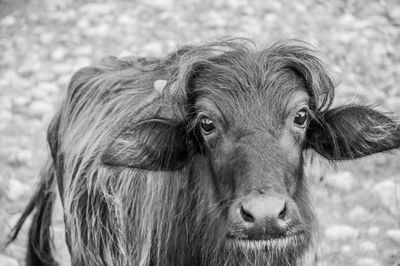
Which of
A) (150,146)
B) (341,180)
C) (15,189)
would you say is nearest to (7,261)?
(15,189)

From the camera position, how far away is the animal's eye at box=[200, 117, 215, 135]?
14.8ft

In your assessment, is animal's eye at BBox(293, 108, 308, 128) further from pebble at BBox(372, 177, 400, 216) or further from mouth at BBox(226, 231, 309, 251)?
pebble at BBox(372, 177, 400, 216)

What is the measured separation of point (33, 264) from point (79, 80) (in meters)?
1.81

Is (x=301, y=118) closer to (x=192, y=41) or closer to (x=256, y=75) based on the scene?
(x=256, y=75)

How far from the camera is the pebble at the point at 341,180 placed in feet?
24.8

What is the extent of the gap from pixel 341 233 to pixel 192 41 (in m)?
3.94

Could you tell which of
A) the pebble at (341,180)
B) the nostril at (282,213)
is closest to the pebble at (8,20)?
the pebble at (341,180)

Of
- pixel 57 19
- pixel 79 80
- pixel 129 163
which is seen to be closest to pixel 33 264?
pixel 79 80

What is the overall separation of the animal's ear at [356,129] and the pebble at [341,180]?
2.66 m

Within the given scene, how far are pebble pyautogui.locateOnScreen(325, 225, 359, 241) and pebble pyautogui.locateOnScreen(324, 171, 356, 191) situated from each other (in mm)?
731

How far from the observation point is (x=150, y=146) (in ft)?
15.5

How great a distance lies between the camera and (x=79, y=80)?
588 cm

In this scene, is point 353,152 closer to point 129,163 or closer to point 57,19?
point 129,163

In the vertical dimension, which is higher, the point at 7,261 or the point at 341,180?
the point at 341,180
